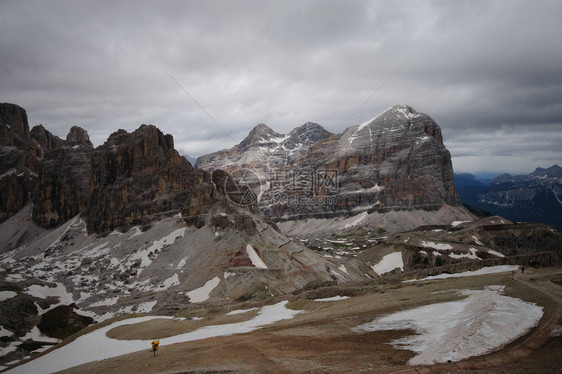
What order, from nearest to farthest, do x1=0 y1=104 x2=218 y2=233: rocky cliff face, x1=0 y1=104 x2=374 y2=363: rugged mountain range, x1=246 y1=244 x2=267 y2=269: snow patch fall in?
1. x1=0 y1=104 x2=374 y2=363: rugged mountain range
2. x1=246 y1=244 x2=267 y2=269: snow patch
3. x1=0 y1=104 x2=218 y2=233: rocky cliff face

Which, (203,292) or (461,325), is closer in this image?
(461,325)

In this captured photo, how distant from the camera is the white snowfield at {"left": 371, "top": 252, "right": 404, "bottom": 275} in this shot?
11212 centimetres

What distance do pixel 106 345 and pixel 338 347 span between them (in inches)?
986

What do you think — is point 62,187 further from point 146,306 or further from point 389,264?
point 389,264

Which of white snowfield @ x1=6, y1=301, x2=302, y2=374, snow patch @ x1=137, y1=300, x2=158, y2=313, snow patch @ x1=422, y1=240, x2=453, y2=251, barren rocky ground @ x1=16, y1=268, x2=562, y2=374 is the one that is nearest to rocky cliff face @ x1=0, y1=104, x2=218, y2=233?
snow patch @ x1=137, y1=300, x2=158, y2=313

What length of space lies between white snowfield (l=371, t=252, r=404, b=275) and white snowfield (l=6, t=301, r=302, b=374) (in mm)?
78104

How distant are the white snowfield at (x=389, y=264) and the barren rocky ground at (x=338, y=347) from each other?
76.9 meters

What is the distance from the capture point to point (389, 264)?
4518 inches

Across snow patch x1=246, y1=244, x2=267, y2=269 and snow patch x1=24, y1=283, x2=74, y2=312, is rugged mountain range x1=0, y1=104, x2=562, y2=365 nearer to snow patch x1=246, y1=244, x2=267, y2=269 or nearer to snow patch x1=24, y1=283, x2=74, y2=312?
snow patch x1=24, y1=283, x2=74, y2=312

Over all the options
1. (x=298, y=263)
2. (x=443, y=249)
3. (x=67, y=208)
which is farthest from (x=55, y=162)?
(x=443, y=249)

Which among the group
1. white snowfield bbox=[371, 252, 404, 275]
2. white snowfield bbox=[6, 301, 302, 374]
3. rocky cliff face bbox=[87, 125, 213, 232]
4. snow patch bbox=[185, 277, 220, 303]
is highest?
rocky cliff face bbox=[87, 125, 213, 232]

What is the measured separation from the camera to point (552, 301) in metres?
24.8

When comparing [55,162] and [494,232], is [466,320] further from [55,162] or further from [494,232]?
[55,162]

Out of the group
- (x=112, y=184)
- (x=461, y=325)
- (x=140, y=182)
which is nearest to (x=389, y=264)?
(x=140, y=182)
